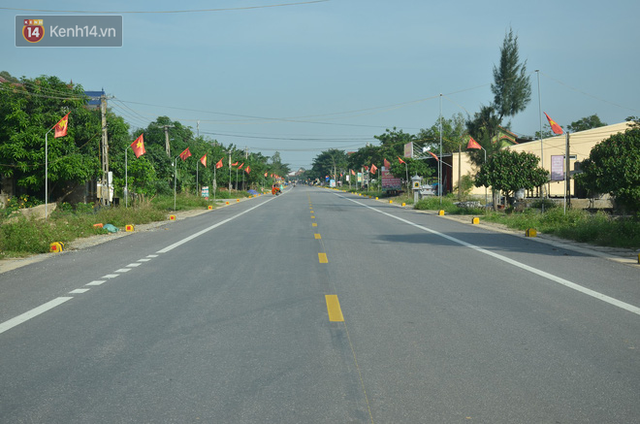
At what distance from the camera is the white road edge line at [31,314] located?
6.62 m

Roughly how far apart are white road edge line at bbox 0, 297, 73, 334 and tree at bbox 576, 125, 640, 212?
1448cm

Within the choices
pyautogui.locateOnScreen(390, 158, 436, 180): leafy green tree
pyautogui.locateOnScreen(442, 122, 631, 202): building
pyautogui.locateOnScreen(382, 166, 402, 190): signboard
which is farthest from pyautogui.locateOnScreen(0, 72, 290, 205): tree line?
pyautogui.locateOnScreen(382, 166, 402, 190): signboard

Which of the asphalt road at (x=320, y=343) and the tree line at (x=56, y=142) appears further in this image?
the tree line at (x=56, y=142)

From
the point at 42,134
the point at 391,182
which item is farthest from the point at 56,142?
the point at 391,182

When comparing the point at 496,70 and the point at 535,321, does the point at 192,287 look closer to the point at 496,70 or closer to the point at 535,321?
the point at 535,321

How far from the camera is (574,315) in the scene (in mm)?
→ 7078

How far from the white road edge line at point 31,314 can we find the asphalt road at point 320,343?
0.11 ft

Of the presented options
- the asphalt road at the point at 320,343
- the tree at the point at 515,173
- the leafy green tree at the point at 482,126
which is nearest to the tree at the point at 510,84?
the leafy green tree at the point at 482,126

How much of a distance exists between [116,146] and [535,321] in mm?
30578

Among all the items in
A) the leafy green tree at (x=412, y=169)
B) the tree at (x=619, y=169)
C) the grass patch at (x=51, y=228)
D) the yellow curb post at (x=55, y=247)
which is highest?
the leafy green tree at (x=412, y=169)

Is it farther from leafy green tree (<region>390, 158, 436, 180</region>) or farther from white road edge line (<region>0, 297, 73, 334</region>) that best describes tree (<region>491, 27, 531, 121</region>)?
white road edge line (<region>0, 297, 73, 334</region>)

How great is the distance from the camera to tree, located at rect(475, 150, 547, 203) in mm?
29484

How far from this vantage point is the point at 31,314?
23.6ft

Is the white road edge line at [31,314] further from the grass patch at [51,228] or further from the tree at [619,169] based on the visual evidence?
the tree at [619,169]
